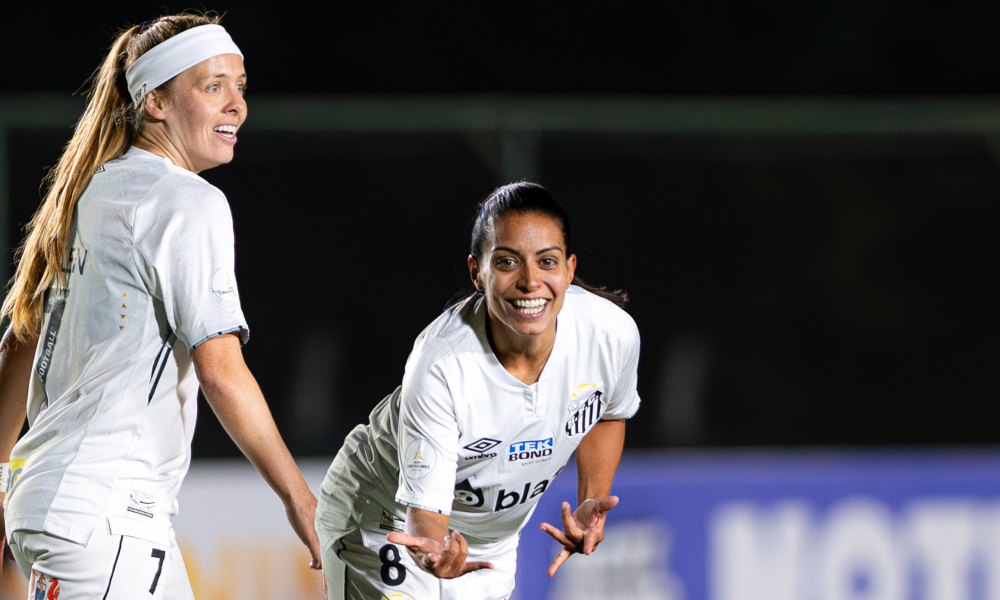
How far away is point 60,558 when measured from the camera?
186 centimetres

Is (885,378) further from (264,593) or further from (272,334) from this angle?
(264,593)

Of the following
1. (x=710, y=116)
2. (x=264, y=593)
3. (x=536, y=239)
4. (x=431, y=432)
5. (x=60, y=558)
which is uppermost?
(x=710, y=116)

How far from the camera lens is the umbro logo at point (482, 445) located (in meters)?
2.38

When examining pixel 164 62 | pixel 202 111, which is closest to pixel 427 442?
pixel 202 111

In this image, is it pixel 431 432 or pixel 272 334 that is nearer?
pixel 431 432

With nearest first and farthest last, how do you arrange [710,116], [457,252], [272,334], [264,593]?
[264,593]
[710,116]
[457,252]
[272,334]

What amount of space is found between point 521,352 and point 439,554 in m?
0.47

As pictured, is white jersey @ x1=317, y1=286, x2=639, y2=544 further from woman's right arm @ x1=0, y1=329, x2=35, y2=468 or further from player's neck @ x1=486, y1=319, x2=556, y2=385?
woman's right arm @ x1=0, y1=329, x2=35, y2=468

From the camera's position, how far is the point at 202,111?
A: 212 centimetres

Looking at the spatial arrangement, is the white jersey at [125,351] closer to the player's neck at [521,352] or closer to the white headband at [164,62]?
the white headband at [164,62]

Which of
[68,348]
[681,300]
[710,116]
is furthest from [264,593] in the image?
[681,300]

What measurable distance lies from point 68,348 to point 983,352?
10073 millimetres

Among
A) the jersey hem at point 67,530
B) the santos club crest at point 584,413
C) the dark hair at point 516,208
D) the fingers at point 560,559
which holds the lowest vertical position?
the fingers at point 560,559

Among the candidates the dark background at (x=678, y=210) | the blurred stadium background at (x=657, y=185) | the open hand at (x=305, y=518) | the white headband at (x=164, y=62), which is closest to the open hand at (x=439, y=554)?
the open hand at (x=305, y=518)
